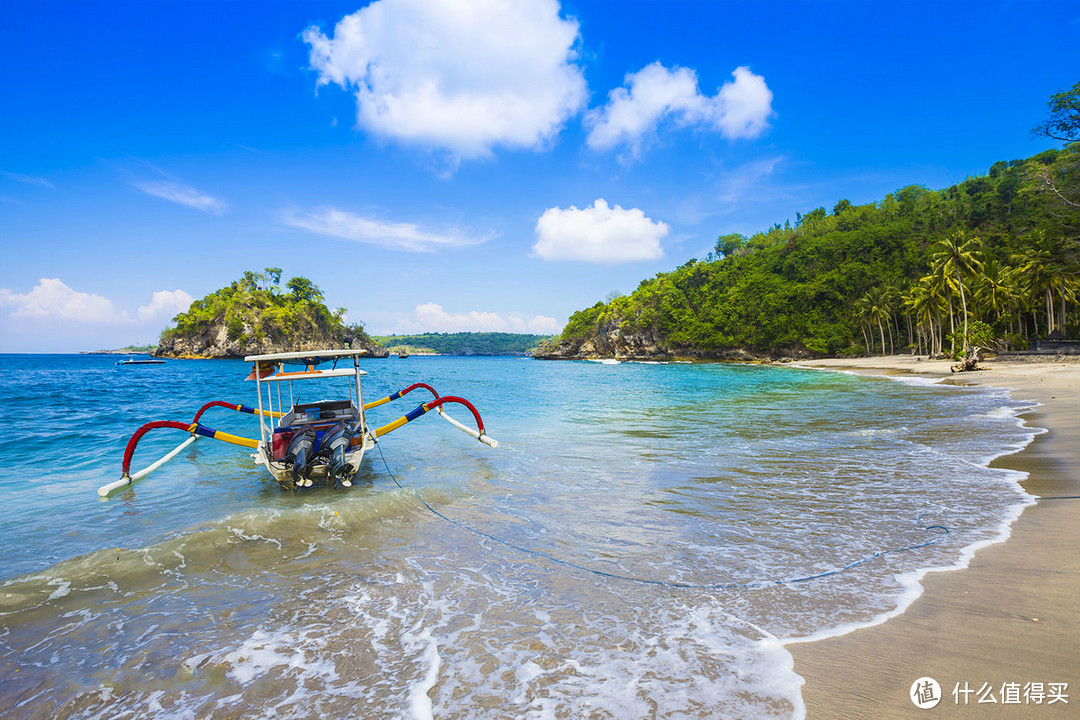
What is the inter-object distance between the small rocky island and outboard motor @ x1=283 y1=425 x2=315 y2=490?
312ft

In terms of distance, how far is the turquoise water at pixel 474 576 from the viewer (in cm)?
345

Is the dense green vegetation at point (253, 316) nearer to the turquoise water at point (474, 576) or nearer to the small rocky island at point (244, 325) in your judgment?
the small rocky island at point (244, 325)

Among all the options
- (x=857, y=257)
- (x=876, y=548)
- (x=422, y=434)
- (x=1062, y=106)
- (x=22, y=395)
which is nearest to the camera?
(x=876, y=548)

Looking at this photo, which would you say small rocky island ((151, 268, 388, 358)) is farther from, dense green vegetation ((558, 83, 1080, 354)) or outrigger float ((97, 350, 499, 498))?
outrigger float ((97, 350, 499, 498))

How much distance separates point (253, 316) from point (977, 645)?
415 feet

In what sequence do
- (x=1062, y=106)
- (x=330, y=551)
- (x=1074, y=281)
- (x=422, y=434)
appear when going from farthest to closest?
(x=1074, y=281) < (x=1062, y=106) < (x=422, y=434) < (x=330, y=551)

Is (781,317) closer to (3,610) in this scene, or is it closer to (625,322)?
(625,322)

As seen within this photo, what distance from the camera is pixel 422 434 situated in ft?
55.9

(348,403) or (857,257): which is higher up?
(857,257)

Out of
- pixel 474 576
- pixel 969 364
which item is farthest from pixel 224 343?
pixel 969 364

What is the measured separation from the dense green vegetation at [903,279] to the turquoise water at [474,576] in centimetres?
3535

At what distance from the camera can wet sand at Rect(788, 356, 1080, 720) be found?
2.85 m

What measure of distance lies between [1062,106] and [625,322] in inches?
3625

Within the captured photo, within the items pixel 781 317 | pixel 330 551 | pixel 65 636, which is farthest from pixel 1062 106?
pixel 781 317
